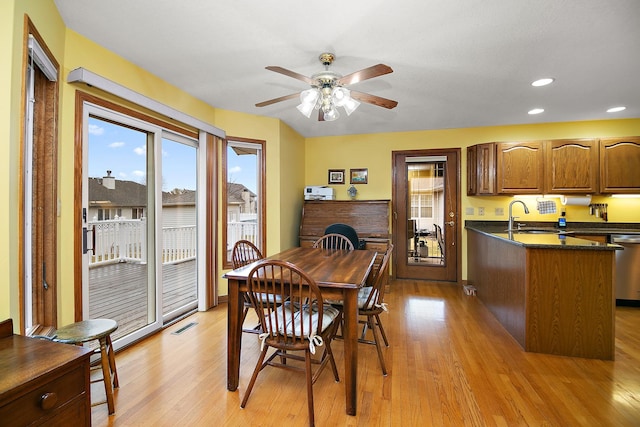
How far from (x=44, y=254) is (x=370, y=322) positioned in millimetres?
2175

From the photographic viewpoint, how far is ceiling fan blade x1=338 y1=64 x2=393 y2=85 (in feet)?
5.82

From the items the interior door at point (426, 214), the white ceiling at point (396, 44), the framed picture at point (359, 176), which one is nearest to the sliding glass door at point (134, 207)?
the white ceiling at point (396, 44)

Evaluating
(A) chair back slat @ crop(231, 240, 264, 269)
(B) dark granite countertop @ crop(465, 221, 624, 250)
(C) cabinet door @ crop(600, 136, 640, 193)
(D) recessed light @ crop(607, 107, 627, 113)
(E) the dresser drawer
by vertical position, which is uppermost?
(D) recessed light @ crop(607, 107, 627, 113)

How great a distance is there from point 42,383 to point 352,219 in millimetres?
3759

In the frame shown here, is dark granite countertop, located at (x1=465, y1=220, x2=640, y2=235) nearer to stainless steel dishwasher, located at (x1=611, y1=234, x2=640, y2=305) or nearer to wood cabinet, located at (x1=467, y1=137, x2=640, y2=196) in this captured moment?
stainless steel dishwasher, located at (x1=611, y1=234, x2=640, y2=305)

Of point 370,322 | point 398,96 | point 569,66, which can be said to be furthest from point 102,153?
point 569,66

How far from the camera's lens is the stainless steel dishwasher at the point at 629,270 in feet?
11.5

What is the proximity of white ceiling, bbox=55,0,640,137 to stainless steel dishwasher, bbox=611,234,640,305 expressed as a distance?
157 cm

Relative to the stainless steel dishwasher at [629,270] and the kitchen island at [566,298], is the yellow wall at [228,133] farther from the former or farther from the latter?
the kitchen island at [566,298]

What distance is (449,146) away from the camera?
454 centimetres

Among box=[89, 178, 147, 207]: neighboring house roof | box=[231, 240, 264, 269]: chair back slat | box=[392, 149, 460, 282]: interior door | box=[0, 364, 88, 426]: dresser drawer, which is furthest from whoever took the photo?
box=[392, 149, 460, 282]: interior door

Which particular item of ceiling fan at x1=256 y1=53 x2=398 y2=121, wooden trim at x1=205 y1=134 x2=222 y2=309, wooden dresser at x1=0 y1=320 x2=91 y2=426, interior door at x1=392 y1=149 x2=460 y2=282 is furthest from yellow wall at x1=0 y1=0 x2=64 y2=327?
interior door at x1=392 y1=149 x2=460 y2=282

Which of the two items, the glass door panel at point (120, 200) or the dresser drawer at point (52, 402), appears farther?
the glass door panel at point (120, 200)

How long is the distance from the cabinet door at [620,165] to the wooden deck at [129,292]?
5254mm
